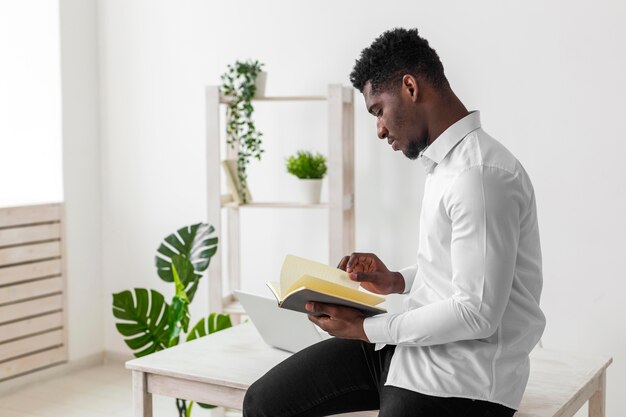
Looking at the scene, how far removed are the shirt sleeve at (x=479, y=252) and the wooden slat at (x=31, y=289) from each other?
273 cm

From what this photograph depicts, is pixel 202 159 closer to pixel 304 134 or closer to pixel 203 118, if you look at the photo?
pixel 203 118

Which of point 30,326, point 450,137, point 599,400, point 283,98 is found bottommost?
point 30,326

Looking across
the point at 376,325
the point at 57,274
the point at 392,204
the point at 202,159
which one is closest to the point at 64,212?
the point at 57,274

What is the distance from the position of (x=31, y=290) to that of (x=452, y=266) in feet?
9.34

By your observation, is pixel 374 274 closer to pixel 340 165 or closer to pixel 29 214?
pixel 340 165

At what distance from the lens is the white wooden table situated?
1.95 metres

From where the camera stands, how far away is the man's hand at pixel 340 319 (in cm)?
171

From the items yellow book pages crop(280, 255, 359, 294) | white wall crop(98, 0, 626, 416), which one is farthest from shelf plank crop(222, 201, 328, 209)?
yellow book pages crop(280, 255, 359, 294)

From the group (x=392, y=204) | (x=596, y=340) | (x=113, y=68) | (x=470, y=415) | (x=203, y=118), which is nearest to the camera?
(x=470, y=415)

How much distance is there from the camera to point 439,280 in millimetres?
1647

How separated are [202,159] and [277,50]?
0.65 meters

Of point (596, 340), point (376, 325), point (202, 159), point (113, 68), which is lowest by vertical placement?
point (596, 340)

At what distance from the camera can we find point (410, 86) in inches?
65.4

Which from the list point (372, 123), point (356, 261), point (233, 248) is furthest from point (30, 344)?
point (356, 261)
